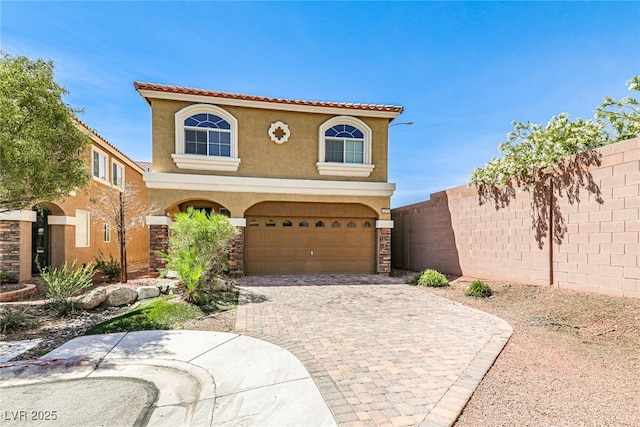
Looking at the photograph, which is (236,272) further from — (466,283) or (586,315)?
(586,315)

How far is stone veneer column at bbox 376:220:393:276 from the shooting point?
14281 millimetres

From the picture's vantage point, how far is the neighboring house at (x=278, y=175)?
41.0 ft

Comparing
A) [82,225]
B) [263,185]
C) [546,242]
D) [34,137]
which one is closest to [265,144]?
[263,185]

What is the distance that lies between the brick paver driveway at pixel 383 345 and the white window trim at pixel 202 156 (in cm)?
517

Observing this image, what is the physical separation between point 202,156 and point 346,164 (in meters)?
5.66

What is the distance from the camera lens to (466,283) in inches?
449

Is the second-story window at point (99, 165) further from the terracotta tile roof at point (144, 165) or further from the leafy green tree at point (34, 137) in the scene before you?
the leafy green tree at point (34, 137)

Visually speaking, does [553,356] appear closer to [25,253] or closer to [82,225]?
[25,253]

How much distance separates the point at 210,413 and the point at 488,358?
3847 mm

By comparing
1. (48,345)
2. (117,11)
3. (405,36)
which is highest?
(405,36)

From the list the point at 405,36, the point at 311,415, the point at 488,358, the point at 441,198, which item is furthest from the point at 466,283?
the point at 311,415

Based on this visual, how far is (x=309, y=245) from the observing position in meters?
14.2

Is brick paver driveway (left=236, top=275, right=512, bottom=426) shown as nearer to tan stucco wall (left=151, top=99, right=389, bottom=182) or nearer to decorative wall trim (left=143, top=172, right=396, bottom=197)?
decorative wall trim (left=143, top=172, right=396, bottom=197)

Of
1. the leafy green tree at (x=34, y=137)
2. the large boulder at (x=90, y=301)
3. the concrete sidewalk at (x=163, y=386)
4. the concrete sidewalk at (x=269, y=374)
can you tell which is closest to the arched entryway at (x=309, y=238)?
the large boulder at (x=90, y=301)
